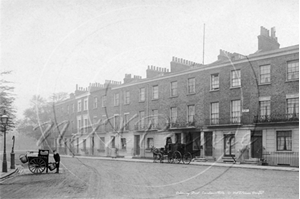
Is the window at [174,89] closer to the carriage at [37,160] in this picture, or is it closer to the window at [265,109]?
the window at [265,109]

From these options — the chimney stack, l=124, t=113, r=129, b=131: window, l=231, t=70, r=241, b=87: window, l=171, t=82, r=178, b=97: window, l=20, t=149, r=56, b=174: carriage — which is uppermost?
the chimney stack

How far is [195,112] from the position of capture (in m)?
5.57

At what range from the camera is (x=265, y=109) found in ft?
25.1

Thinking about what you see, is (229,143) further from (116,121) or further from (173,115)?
(116,121)

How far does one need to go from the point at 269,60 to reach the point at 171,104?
234cm

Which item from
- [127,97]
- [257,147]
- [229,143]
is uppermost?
[127,97]

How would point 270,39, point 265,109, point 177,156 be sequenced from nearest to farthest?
1. point 270,39
2. point 265,109
3. point 177,156

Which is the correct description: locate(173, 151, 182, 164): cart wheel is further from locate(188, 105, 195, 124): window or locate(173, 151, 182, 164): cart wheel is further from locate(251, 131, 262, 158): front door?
locate(188, 105, 195, 124): window

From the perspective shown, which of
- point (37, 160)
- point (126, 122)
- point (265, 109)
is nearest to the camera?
point (126, 122)

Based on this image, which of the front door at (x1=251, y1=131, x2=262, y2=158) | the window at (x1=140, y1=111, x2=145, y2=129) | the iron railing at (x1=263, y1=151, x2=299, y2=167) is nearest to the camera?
the window at (x1=140, y1=111, x2=145, y2=129)

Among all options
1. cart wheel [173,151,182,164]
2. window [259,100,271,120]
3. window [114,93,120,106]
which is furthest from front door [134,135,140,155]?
cart wheel [173,151,182,164]

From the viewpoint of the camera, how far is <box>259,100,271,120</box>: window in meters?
6.42

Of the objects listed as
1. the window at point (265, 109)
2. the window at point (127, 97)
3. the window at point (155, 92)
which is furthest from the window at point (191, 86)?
the window at point (265, 109)

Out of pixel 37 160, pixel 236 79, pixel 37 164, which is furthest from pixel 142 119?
pixel 37 160
